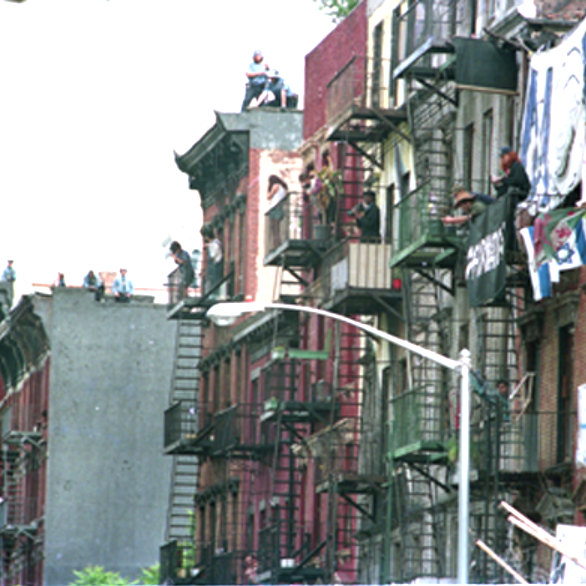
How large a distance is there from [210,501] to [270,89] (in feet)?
40.2

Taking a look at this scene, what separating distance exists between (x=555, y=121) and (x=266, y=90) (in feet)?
98.2

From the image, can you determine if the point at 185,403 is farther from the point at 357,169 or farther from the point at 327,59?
the point at 357,169

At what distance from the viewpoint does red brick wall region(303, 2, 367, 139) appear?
146ft

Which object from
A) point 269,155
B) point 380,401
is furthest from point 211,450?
point 380,401

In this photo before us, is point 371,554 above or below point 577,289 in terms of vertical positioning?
below

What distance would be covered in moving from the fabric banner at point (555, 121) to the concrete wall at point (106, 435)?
1605 inches

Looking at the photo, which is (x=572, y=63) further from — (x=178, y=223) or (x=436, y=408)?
(x=178, y=223)

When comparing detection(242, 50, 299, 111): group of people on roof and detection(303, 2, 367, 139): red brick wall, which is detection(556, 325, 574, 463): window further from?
detection(242, 50, 299, 111): group of people on roof

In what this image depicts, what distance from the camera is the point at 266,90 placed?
5844cm

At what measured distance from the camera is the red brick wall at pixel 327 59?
4459cm

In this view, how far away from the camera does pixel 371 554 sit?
40.0 m

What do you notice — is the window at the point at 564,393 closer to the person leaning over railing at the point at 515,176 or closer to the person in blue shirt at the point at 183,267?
the person leaning over railing at the point at 515,176

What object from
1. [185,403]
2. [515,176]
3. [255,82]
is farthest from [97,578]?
[515,176]

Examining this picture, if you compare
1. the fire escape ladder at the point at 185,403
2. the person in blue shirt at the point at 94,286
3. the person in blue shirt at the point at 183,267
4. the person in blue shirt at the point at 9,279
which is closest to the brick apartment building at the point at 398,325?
the person in blue shirt at the point at 183,267
